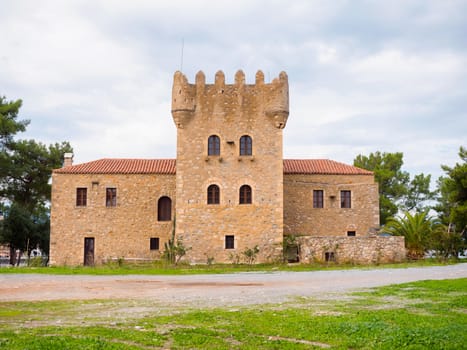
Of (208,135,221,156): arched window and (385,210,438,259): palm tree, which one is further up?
(208,135,221,156): arched window

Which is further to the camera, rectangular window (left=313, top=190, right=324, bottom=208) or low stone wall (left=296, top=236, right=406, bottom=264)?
rectangular window (left=313, top=190, right=324, bottom=208)

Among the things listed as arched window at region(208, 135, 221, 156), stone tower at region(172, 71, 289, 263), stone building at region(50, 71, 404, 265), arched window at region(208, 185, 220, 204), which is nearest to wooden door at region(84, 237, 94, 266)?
stone building at region(50, 71, 404, 265)

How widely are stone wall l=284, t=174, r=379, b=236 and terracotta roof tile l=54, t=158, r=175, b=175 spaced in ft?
24.1

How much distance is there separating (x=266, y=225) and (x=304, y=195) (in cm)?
428

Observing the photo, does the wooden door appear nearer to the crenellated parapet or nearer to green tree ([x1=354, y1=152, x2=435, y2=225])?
the crenellated parapet

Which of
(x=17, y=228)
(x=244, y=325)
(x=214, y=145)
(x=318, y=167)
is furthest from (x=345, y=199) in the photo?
(x=244, y=325)

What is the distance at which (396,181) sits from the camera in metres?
49.6

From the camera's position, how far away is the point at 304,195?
33.4 metres

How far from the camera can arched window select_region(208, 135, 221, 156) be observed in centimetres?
3072

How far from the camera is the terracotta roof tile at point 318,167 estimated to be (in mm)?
33656

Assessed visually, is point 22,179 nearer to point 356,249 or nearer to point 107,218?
point 107,218

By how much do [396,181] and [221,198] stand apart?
24.4 m

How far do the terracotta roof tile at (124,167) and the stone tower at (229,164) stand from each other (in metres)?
3.25

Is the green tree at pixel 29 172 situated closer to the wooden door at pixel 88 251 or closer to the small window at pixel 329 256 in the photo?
the wooden door at pixel 88 251
